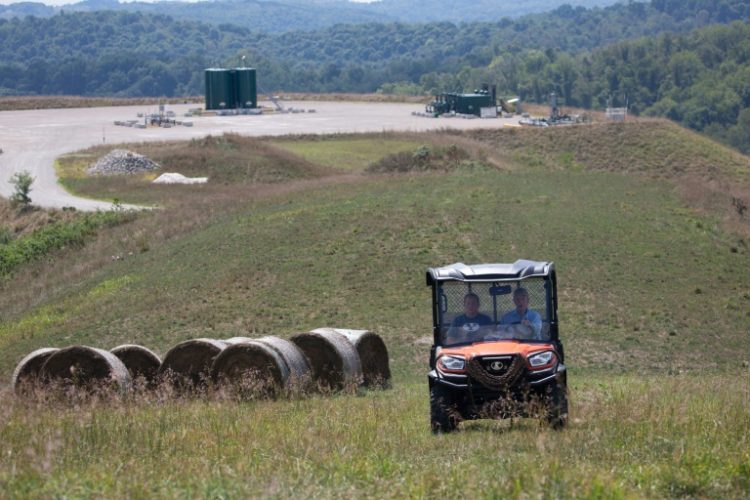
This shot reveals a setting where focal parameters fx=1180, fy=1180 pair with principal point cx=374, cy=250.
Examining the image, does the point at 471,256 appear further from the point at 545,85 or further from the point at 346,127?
the point at 545,85

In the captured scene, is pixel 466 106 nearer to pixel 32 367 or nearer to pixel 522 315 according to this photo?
pixel 32 367

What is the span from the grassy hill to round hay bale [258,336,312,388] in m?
1.19

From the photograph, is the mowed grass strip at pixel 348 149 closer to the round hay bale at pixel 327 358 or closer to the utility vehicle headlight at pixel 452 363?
the round hay bale at pixel 327 358

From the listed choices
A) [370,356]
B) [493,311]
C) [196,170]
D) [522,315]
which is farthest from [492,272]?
[196,170]

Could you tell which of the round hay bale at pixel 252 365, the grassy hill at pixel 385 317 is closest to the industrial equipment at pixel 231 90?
the grassy hill at pixel 385 317

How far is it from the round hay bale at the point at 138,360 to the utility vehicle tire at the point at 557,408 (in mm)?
9073

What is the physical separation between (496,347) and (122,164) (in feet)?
192

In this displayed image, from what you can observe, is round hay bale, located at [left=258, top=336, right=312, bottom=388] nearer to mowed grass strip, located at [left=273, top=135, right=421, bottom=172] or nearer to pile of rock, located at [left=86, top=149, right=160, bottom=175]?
mowed grass strip, located at [left=273, top=135, right=421, bottom=172]

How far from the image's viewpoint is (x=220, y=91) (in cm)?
11750

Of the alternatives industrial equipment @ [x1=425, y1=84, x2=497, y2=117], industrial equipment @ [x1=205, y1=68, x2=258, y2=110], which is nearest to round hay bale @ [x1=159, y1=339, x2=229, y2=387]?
industrial equipment @ [x1=425, y1=84, x2=497, y2=117]

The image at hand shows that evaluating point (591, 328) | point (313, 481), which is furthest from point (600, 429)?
point (591, 328)

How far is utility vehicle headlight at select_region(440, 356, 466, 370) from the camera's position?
531 inches

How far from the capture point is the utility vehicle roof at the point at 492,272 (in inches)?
555

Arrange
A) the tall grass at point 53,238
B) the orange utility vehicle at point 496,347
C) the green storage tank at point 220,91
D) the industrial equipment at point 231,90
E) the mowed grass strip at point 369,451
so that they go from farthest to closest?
the industrial equipment at point 231,90, the green storage tank at point 220,91, the tall grass at point 53,238, the orange utility vehicle at point 496,347, the mowed grass strip at point 369,451
